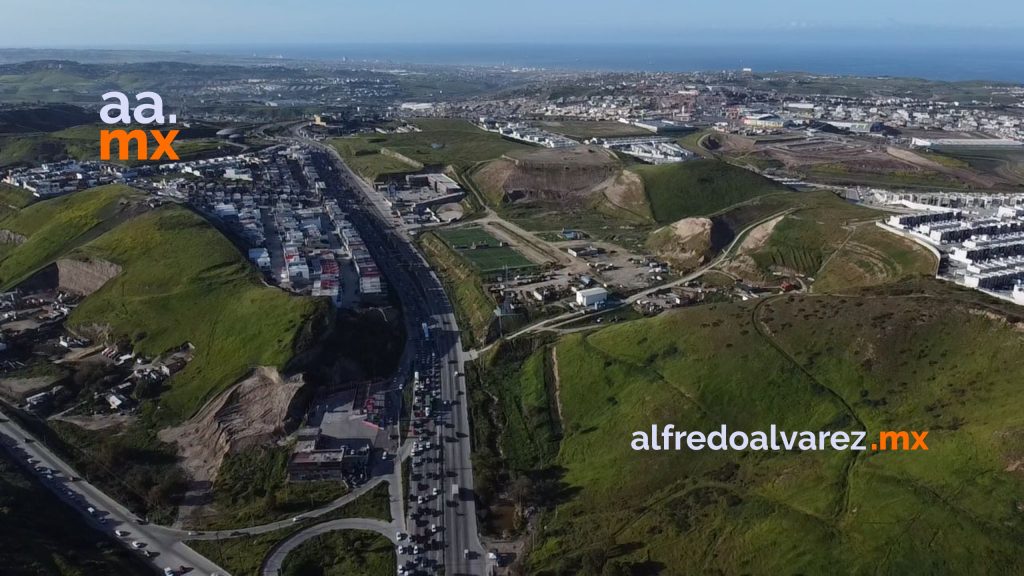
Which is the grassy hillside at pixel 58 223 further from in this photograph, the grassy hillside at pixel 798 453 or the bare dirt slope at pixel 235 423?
the grassy hillside at pixel 798 453

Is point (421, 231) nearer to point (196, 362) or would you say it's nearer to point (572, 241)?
point (572, 241)

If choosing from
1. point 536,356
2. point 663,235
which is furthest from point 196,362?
point 663,235

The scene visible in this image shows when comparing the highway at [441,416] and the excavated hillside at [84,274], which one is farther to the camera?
the excavated hillside at [84,274]

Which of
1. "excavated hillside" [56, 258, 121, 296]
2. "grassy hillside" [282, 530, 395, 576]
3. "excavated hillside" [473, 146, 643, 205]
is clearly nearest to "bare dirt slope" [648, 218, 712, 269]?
"excavated hillside" [473, 146, 643, 205]

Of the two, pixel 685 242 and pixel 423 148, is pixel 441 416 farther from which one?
pixel 423 148

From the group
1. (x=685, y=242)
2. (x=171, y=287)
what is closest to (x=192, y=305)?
(x=171, y=287)

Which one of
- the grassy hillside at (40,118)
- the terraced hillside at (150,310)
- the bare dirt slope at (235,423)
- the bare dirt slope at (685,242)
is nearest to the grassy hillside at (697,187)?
the bare dirt slope at (685,242)

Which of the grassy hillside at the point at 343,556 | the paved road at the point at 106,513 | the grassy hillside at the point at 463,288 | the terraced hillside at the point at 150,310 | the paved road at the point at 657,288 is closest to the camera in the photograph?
the grassy hillside at the point at 343,556
